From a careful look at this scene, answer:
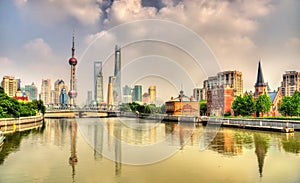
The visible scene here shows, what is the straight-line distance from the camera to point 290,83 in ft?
379

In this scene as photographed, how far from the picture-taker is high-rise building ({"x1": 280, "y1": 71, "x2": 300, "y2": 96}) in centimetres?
11062

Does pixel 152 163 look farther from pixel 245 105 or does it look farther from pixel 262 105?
pixel 245 105

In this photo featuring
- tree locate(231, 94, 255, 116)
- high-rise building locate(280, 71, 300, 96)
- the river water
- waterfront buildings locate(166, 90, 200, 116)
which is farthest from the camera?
high-rise building locate(280, 71, 300, 96)

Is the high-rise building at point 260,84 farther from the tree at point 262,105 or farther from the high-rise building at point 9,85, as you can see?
the high-rise building at point 9,85

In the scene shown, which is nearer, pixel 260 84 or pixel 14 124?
pixel 14 124

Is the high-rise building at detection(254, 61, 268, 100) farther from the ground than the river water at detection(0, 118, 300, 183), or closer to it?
farther from the ground

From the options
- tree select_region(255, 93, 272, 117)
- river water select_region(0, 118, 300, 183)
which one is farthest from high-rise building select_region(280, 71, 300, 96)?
river water select_region(0, 118, 300, 183)

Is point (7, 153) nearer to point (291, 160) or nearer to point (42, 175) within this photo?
point (42, 175)

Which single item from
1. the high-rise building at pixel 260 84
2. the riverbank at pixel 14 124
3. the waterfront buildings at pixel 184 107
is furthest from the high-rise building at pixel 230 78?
the riverbank at pixel 14 124

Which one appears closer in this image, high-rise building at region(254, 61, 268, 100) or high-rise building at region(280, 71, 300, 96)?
high-rise building at region(254, 61, 268, 100)

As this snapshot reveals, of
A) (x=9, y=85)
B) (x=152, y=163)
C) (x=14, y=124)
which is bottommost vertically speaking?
(x=152, y=163)

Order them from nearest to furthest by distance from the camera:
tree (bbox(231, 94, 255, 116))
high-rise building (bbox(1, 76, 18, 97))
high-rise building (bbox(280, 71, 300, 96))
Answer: tree (bbox(231, 94, 255, 116))
high-rise building (bbox(280, 71, 300, 96))
high-rise building (bbox(1, 76, 18, 97))

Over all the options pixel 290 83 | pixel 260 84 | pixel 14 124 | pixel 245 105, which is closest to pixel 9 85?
pixel 14 124

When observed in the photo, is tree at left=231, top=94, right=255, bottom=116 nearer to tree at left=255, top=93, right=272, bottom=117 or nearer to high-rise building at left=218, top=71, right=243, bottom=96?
tree at left=255, top=93, right=272, bottom=117
